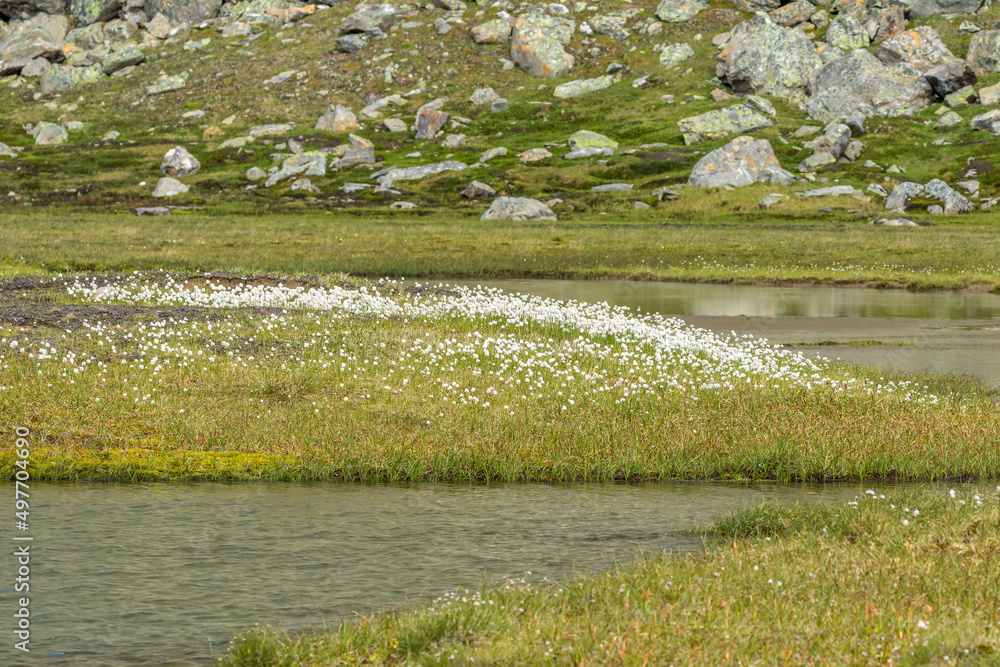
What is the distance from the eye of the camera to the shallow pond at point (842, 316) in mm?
27859

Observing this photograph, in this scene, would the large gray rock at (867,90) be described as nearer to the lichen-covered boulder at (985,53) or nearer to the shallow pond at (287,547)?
the lichen-covered boulder at (985,53)

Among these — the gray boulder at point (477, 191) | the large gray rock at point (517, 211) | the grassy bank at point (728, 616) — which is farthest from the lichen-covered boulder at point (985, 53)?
the grassy bank at point (728, 616)

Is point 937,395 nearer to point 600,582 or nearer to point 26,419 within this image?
point 600,582

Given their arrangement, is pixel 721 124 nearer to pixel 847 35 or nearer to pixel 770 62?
pixel 770 62

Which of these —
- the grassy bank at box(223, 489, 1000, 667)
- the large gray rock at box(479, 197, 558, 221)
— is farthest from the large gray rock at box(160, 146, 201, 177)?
the grassy bank at box(223, 489, 1000, 667)

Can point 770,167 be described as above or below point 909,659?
above

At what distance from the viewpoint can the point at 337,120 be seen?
181m

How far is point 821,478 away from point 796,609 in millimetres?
8226

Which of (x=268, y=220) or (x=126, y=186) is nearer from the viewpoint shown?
(x=268, y=220)

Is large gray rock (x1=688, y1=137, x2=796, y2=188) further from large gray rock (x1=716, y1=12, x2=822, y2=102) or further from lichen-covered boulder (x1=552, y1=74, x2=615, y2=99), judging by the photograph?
lichen-covered boulder (x1=552, y1=74, x2=615, y2=99)

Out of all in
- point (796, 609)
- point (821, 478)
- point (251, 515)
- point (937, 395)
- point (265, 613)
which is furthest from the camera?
point (937, 395)

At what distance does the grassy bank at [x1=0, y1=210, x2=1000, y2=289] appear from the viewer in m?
52.8

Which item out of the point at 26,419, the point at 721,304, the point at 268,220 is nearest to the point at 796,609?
the point at 26,419

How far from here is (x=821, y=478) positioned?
15.7m
